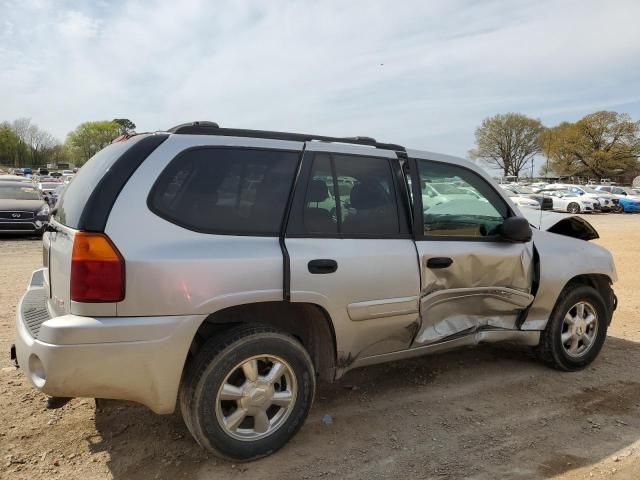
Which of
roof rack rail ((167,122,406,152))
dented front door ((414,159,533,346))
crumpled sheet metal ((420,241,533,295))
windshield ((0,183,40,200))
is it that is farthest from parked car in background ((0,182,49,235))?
crumpled sheet metal ((420,241,533,295))

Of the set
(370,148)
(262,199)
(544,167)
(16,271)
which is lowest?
→ (16,271)

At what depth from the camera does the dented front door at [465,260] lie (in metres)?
3.53

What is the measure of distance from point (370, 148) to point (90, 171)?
1741 millimetres

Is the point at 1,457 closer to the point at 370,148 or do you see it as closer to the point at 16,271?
the point at 370,148

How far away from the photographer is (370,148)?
346cm

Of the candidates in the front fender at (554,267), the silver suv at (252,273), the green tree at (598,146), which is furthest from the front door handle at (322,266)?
the green tree at (598,146)

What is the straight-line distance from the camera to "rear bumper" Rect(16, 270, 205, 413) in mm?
2473

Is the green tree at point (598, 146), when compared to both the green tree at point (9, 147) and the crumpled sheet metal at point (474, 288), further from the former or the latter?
the green tree at point (9, 147)

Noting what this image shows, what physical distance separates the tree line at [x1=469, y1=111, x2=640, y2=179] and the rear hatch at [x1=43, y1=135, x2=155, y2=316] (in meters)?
75.1

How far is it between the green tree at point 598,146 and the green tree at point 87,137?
77853mm

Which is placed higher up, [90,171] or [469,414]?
[90,171]

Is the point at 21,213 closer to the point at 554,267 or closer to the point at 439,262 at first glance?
the point at 439,262

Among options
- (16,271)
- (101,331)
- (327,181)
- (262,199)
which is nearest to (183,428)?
(101,331)

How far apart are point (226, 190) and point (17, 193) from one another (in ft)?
45.1
